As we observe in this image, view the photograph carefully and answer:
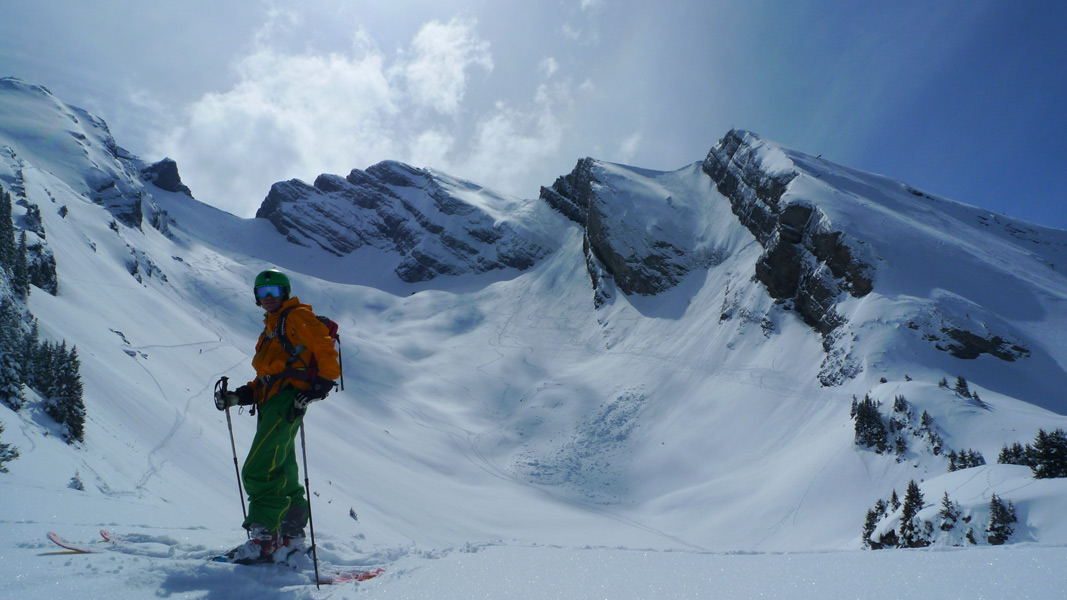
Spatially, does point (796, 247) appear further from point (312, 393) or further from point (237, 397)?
point (237, 397)

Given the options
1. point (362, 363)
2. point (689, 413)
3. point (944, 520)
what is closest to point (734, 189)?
point (689, 413)

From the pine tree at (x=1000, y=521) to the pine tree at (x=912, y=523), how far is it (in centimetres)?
144

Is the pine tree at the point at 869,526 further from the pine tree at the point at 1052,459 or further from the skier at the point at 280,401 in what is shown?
the skier at the point at 280,401

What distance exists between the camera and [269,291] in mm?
4973

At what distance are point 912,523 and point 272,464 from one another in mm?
16291

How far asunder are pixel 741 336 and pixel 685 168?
4224cm

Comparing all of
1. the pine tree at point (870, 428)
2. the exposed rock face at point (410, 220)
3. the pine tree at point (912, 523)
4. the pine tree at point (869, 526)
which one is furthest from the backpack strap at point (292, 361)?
the exposed rock face at point (410, 220)

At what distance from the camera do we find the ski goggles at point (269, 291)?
16.3 feet

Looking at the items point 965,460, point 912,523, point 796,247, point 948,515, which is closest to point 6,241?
point 912,523

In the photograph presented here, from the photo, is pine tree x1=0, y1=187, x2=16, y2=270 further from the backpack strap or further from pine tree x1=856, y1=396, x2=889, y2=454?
pine tree x1=856, y1=396, x2=889, y2=454

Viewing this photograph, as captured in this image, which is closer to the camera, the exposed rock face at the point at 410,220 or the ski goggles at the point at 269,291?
the ski goggles at the point at 269,291

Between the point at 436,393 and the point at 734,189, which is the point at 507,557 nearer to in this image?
the point at 436,393

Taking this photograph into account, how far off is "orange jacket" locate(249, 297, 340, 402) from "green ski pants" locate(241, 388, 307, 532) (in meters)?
0.15

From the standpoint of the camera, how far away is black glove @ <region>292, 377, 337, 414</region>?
455cm
